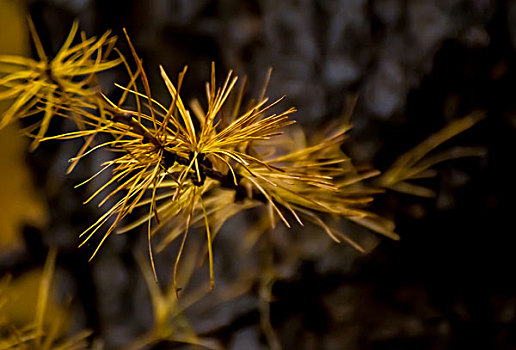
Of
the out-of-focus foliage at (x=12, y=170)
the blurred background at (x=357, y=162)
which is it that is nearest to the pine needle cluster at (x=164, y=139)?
the blurred background at (x=357, y=162)

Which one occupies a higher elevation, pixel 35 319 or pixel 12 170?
pixel 12 170

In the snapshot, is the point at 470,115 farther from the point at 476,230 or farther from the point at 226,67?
the point at 226,67

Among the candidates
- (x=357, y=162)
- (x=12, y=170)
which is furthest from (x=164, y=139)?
(x=12, y=170)

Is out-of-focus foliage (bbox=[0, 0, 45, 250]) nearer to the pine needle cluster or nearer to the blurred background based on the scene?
the blurred background

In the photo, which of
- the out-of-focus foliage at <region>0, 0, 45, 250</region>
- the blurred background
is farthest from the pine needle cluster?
the out-of-focus foliage at <region>0, 0, 45, 250</region>

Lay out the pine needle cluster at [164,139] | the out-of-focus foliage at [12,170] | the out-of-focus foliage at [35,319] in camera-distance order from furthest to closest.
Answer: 1. the out-of-focus foliage at [12,170]
2. the out-of-focus foliage at [35,319]
3. the pine needle cluster at [164,139]

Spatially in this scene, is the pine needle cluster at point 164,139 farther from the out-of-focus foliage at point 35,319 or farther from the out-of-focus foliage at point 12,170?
the out-of-focus foliage at point 12,170

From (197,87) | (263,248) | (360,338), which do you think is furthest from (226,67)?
(360,338)

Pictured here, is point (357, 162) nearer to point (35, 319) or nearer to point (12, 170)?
point (35, 319)

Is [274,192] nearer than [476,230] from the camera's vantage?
Yes
